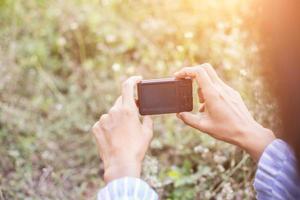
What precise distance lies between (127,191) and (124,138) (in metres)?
0.13

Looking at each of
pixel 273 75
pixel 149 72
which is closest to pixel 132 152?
pixel 273 75

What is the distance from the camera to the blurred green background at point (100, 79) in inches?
101

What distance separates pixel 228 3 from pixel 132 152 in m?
1.81

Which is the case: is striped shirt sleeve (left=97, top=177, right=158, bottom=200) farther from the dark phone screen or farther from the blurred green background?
the blurred green background

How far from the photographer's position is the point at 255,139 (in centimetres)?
135

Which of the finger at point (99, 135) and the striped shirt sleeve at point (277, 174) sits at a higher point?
the finger at point (99, 135)

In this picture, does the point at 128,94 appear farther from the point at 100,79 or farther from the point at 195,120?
the point at 100,79

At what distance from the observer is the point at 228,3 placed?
305 centimetres

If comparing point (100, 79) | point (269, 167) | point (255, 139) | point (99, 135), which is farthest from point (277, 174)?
point (100, 79)

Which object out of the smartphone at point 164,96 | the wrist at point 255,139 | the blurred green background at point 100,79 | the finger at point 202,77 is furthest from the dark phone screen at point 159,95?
the blurred green background at point 100,79

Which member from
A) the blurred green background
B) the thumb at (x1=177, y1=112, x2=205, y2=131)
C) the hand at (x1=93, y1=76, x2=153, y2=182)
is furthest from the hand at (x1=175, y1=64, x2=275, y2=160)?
the blurred green background

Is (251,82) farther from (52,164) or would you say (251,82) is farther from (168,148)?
(52,164)

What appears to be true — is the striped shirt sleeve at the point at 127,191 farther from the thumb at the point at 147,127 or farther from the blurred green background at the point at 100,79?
the blurred green background at the point at 100,79

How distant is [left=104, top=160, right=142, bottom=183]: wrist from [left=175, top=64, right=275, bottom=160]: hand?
0.18 meters
